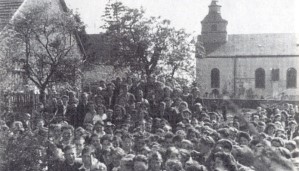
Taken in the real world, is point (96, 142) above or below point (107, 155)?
above

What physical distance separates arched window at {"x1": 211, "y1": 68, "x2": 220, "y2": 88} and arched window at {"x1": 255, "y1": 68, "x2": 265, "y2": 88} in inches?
171

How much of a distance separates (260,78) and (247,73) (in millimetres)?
1565

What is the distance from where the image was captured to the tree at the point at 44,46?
17.0 meters

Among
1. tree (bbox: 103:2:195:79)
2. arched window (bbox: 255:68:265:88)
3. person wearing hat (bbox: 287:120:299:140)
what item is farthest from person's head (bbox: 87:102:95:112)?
arched window (bbox: 255:68:265:88)

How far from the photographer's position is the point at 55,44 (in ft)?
59.3

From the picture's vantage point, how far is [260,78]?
164ft

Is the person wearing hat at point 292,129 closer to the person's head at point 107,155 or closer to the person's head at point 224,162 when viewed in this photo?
the person's head at point 107,155

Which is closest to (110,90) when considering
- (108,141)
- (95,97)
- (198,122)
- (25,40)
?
(95,97)

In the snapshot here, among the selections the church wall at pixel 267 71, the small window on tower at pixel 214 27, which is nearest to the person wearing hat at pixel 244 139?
the church wall at pixel 267 71

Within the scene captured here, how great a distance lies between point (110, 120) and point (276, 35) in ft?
141

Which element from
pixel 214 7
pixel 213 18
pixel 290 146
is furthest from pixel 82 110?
pixel 214 7

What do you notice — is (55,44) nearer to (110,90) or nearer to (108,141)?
(110,90)

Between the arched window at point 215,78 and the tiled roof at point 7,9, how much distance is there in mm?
33279

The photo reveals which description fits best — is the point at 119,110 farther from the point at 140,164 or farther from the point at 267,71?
the point at 267,71
